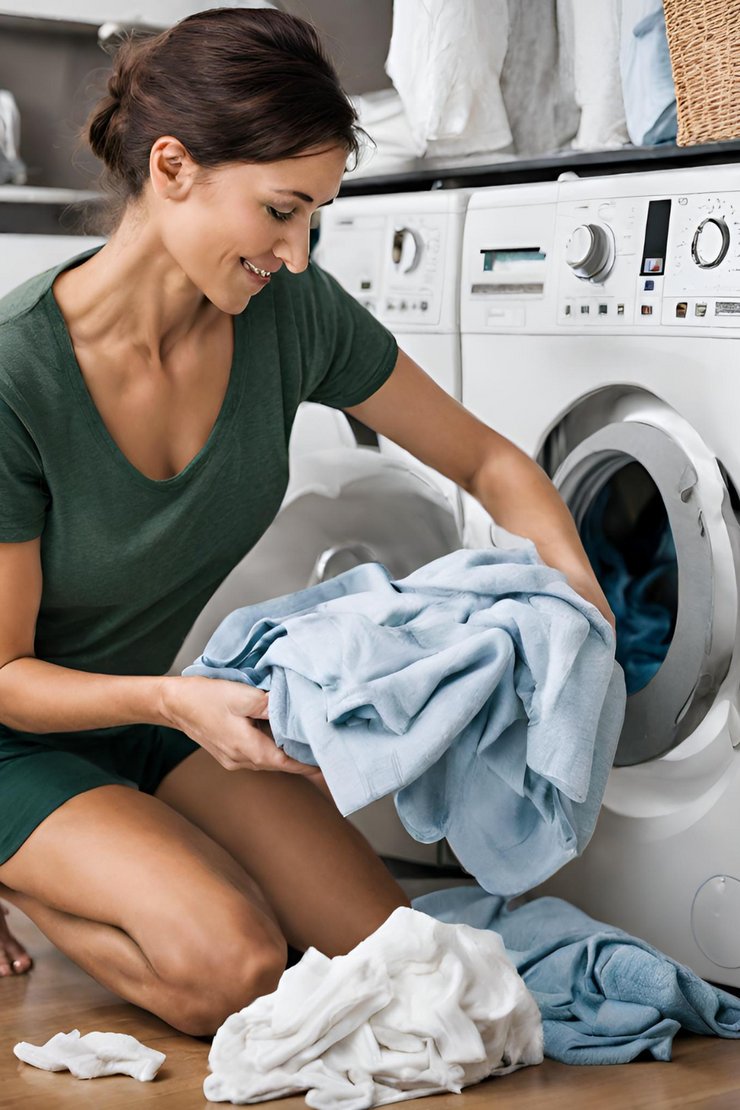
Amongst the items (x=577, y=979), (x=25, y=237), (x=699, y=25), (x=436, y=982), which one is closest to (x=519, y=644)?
(x=436, y=982)

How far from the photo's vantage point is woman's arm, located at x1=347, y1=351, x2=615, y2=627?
4.74 ft

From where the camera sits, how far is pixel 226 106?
117 cm

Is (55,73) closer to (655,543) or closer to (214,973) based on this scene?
(655,543)

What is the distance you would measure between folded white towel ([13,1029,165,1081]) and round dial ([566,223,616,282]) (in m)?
1.02

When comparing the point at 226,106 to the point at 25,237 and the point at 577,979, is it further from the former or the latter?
the point at 25,237

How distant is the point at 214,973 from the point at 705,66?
1.13 meters

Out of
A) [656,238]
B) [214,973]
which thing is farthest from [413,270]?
[214,973]

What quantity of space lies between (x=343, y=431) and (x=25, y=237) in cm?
105

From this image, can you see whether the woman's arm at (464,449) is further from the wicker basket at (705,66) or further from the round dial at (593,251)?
the wicker basket at (705,66)

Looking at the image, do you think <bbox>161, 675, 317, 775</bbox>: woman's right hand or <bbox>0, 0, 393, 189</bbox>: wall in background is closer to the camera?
<bbox>161, 675, 317, 775</bbox>: woman's right hand

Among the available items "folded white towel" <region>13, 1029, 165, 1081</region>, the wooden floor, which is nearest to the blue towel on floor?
the wooden floor

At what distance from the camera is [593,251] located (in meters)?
1.51

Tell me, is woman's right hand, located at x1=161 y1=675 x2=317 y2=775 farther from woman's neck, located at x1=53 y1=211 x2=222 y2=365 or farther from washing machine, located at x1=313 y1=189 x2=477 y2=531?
washing machine, located at x1=313 y1=189 x2=477 y2=531

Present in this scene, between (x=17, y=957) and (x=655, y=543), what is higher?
(x=655, y=543)
